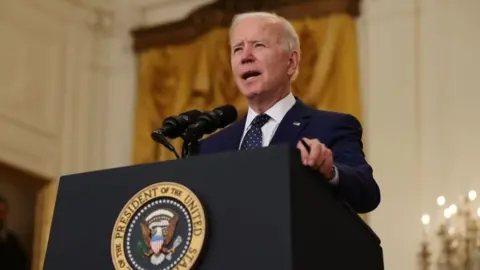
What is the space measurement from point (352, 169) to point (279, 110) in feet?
1.30

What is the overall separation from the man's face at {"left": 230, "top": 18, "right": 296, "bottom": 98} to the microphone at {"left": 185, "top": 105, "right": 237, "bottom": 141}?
11 centimetres

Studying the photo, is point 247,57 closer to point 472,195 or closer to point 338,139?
point 338,139

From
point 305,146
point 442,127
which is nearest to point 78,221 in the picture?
point 305,146

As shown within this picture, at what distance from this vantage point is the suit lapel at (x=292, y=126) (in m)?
2.61

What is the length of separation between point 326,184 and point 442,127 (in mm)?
5027

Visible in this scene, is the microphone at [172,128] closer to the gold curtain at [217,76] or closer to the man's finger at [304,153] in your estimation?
the man's finger at [304,153]

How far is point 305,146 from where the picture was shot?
2143mm

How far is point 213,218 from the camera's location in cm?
208

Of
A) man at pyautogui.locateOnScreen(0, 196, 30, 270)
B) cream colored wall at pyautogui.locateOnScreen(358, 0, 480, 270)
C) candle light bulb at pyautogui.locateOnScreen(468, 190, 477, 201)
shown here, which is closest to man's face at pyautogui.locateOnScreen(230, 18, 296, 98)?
candle light bulb at pyautogui.locateOnScreen(468, 190, 477, 201)

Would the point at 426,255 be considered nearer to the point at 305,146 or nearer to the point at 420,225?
the point at 420,225

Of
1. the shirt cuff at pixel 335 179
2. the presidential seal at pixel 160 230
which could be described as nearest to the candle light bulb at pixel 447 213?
the shirt cuff at pixel 335 179

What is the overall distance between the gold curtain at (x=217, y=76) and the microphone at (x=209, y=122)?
15.7ft

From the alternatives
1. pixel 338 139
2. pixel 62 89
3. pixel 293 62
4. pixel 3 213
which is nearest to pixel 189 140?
pixel 338 139

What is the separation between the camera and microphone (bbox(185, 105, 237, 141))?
8.23 ft
